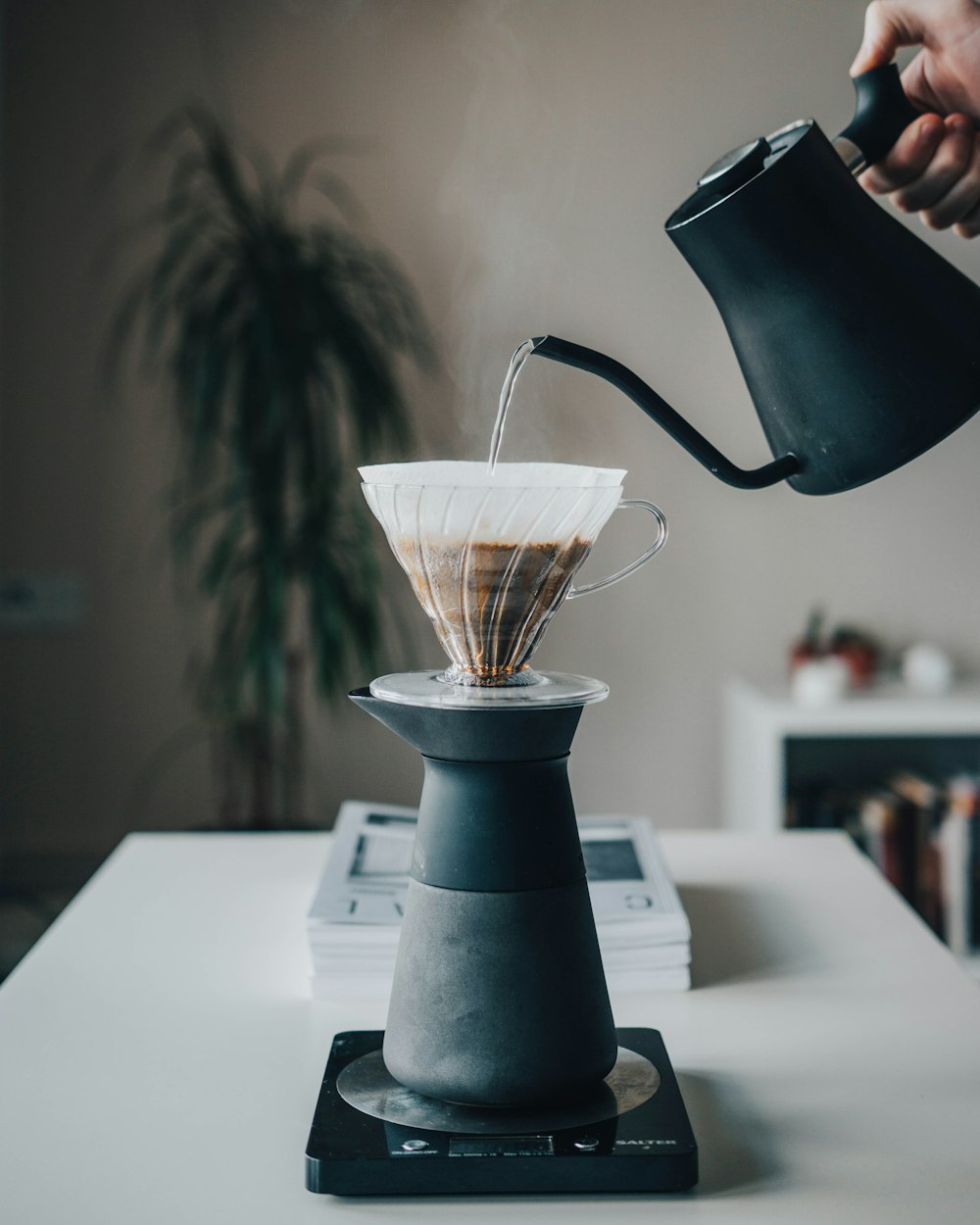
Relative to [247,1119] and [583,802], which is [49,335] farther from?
[247,1119]

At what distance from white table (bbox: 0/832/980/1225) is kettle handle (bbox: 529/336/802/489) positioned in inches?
13.9

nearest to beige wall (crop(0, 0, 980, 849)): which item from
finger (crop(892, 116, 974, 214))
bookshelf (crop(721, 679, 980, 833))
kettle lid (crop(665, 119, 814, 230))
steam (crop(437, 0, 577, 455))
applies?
steam (crop(437, 0, 577, 455))

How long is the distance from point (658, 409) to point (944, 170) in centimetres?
32

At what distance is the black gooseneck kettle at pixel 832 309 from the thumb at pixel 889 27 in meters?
0.27

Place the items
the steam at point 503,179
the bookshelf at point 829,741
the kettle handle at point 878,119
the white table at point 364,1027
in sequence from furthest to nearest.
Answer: the steam at point 503,179 < the bookshelf at point 829,741 < the kettle handle at point 878,119 < the white table at point 364,1027

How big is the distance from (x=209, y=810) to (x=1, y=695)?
56 centimetres

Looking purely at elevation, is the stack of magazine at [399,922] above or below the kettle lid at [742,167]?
below

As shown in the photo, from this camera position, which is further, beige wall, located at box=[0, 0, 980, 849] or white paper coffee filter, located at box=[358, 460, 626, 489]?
beige wall, located at box=[0, 0, 980, 849]

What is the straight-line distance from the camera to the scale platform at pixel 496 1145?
1.98 feet

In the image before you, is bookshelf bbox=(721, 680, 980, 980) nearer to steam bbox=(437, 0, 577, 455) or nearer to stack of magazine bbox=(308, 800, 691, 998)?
steam bbox=(437, 0, 577, 455)

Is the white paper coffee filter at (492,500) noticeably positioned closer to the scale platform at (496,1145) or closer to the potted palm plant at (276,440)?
the scale platform at (496,1145)

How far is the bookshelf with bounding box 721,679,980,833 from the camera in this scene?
2422mm

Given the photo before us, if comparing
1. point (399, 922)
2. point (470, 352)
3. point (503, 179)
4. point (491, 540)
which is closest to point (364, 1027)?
point (399, 922)

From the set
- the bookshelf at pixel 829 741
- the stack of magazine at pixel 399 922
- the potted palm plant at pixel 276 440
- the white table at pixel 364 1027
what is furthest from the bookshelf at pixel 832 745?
the stack of magazine at pixel 399 922
